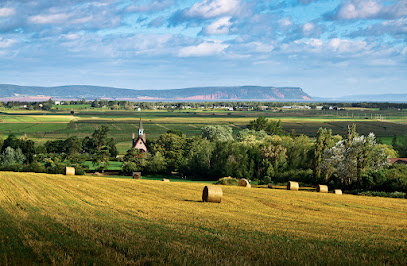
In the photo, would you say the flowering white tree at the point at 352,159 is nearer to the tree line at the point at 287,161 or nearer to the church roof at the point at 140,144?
the tree line at the point at 287,161

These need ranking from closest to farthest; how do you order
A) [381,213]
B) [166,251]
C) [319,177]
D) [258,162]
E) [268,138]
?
[166,251]
[381,213]
[319,177]
[258,162]
[268,138]

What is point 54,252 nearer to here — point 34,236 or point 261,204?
point 34,236

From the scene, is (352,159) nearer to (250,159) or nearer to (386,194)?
(386,194)

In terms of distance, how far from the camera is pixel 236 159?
86.7 m

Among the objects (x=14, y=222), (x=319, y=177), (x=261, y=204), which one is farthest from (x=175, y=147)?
(x=14, y=222)

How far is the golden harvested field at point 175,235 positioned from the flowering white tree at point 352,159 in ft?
98.1

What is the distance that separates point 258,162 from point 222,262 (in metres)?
75.7

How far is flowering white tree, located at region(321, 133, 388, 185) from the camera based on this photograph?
5841 cm

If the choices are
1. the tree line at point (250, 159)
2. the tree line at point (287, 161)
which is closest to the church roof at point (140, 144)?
the tree line at point (250, 159)

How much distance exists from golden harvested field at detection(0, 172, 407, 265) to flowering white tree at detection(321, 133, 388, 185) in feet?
98.1

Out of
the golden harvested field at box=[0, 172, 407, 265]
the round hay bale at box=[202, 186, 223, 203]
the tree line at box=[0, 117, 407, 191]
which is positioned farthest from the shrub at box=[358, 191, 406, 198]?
the round hay bale at box=[202, 186, 223, 203]

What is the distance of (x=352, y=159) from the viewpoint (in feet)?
197

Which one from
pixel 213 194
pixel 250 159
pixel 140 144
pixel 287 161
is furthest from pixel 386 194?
pixel 140 144

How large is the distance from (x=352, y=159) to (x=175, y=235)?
50.0m
